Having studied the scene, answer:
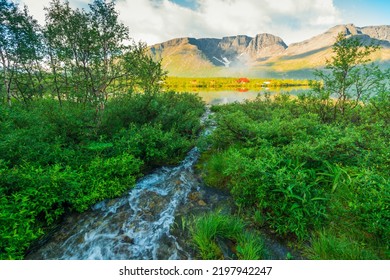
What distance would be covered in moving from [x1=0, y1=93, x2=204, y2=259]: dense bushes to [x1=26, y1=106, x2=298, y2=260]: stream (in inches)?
16.1

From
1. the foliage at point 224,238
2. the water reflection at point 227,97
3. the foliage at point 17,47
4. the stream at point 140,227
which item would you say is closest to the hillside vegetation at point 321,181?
the foliage at point 224,238

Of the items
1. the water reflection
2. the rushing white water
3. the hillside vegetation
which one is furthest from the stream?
the water reflection

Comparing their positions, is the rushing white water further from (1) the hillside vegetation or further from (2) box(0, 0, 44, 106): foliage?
(2) box(0, 0, 44, 106): foliage

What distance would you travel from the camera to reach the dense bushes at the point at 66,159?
4289 millimetres

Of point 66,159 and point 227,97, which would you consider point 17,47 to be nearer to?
point 66,159

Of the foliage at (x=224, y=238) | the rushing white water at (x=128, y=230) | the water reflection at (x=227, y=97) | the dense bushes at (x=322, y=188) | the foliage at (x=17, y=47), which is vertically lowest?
the rushing white water at (x=128, y=230)

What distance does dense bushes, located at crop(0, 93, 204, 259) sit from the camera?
4289mm

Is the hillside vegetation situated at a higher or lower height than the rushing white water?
higher

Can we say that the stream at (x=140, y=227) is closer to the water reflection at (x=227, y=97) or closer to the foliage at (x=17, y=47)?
the foliage at (x=17, y=47)

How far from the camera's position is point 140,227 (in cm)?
503

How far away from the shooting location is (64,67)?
12.5m

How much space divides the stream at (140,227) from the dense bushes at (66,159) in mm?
410
